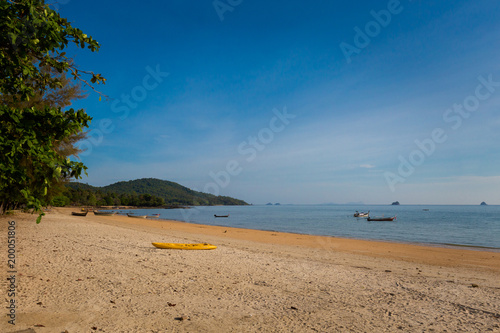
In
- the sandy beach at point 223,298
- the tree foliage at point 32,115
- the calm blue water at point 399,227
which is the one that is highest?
the tree foliage at point 32,115

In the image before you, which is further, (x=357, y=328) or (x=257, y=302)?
(x=257, y=302)

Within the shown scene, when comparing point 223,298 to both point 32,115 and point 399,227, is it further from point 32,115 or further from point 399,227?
point 399,227

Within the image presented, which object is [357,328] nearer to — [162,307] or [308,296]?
[308,296]

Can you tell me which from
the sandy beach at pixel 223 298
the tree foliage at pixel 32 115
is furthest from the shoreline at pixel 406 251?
the tree foliage at pixel 32 115

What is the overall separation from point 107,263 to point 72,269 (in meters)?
1.05

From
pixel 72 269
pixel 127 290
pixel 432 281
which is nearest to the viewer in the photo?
pixel 127 290

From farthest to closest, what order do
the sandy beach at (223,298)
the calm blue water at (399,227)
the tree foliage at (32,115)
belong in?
1. the calm blue water at (399,227)
2. the sandy beach at (223,298)
3. the tree foliage at (32,115)

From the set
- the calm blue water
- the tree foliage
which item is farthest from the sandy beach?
the calm blue water

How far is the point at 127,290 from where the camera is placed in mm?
6430

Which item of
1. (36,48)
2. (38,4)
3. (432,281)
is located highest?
(38,4)

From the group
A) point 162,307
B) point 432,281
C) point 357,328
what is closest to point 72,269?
point 162,307

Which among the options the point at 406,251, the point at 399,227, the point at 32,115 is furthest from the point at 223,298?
the point at 399,227

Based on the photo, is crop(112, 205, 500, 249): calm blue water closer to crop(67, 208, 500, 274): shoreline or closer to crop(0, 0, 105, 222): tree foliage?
crop(67, 208, 500, 274): shoreline

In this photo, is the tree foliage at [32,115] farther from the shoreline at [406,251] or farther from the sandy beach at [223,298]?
the shoreline at [406,251]
